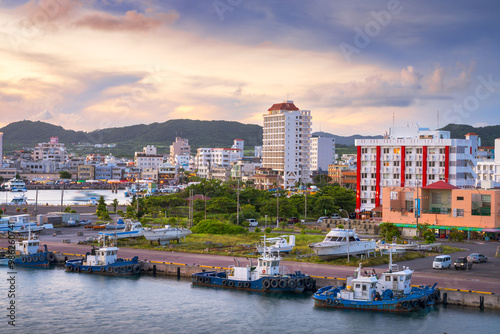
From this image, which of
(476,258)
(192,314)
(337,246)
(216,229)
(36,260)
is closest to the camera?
(192,314)

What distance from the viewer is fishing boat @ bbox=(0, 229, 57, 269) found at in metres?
49.8

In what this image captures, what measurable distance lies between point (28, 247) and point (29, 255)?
152cm

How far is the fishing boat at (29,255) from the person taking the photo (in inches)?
1961

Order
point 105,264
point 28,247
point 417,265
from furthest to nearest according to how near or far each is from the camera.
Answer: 1. point 28,247
2. point 105,264
3. point 417,265

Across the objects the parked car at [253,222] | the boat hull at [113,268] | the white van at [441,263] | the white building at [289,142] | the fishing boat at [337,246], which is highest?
the white building at [289,142]

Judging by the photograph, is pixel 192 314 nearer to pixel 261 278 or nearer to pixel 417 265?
pixel 261 278

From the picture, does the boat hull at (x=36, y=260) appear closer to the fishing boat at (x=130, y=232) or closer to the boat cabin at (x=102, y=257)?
the boat cabin at (x=102, y=257)

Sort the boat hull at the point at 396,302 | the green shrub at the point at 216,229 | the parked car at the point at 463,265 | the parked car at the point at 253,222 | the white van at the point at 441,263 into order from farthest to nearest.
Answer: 1. the parked car at the point at 253,222
2. the green shrub at the point at 216,229
3. the white van at the point at 441,263
4. the parked car at the point at 463,265
5. the boat hull at the point at 396,302

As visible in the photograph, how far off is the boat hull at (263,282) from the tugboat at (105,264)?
20.3ft

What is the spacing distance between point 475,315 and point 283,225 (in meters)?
39.1

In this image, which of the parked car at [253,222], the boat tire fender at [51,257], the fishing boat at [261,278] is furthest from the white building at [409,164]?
the boat tire fender at [51,257]

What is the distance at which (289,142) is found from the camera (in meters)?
167

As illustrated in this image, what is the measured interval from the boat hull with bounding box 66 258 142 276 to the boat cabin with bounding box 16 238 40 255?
622 cm

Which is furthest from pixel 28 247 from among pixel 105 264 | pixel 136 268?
pixel 136 268
